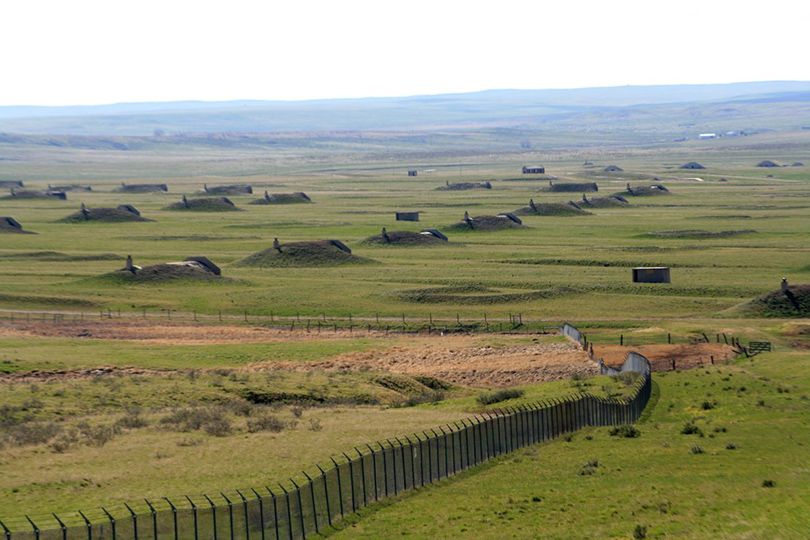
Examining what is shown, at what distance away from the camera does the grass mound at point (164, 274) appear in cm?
9644

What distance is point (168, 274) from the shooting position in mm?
98000

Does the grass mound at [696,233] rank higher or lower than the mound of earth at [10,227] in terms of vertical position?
lower

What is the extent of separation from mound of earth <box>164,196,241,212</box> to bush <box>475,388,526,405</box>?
5613 inches

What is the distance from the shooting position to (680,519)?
88.4 ft

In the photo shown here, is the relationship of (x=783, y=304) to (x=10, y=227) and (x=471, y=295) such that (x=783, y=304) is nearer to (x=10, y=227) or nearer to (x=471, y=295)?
(x=471, y=295)

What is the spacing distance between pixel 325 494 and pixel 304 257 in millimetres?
85764

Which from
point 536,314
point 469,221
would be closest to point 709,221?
point 469,221

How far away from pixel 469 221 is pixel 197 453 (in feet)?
363

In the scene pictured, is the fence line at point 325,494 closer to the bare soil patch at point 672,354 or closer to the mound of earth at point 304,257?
the bare soil patch at point 672,354

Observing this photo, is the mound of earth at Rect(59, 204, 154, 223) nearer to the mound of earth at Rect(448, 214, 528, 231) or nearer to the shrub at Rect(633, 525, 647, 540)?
the mound of earth at Rect(448, 214, 528, 231)

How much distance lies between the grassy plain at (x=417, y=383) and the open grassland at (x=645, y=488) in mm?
114

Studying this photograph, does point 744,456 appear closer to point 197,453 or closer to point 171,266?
point 197,453

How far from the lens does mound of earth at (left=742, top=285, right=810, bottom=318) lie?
75.3 m

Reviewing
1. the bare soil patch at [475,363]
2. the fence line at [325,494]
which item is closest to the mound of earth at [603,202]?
the bare soil patch at [475,363]
